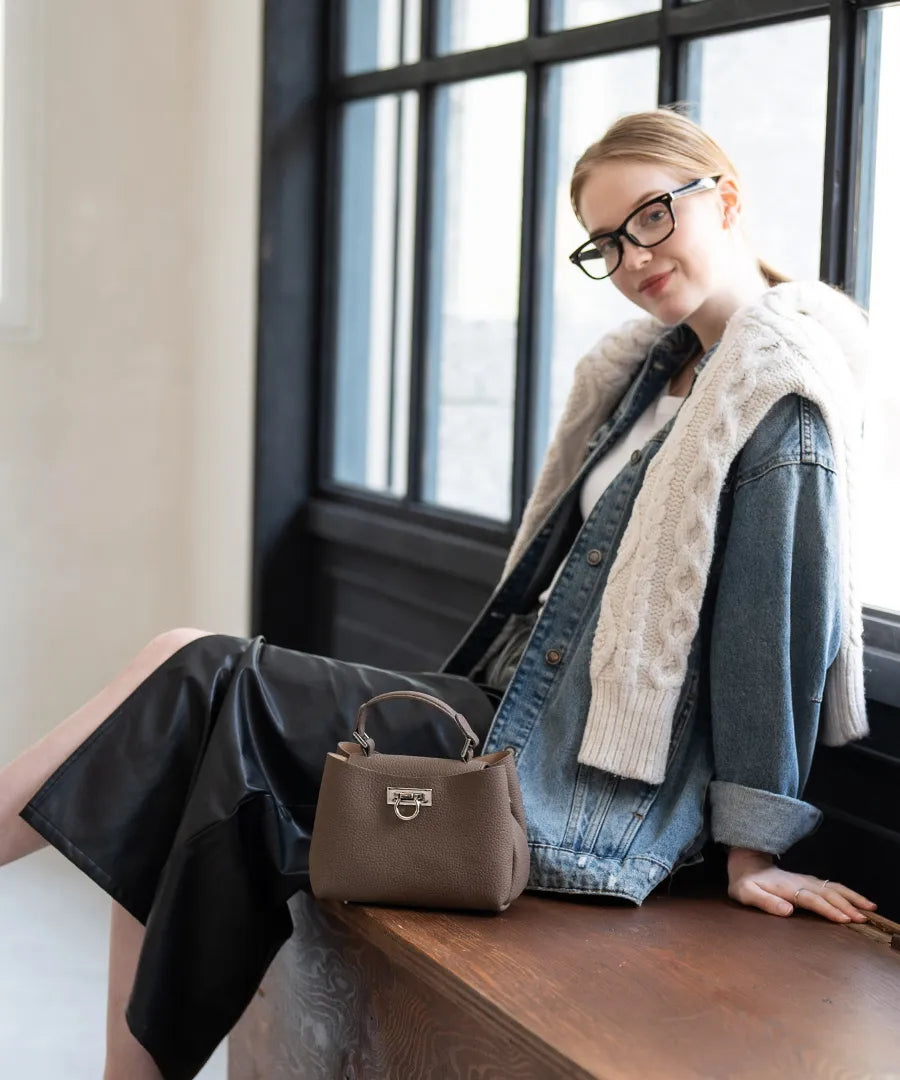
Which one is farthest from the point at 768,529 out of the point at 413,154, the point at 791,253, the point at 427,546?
the point at 413,154

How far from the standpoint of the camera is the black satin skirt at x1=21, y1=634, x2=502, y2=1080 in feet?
5.99

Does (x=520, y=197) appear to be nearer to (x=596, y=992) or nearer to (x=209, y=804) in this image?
(x=209, y=804)

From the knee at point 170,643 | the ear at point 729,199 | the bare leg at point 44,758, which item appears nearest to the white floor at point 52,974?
the bare leg at point 44,758

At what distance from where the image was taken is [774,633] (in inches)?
68.1

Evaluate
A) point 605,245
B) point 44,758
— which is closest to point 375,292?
point 605,245

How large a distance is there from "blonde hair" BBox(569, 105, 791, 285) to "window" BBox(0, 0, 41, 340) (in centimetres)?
202

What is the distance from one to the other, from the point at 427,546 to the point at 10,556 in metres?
1.24

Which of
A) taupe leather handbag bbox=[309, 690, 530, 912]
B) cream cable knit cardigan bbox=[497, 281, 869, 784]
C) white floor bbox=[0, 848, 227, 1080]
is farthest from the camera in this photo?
white floor bbox=[0, 848, 227, 1080]

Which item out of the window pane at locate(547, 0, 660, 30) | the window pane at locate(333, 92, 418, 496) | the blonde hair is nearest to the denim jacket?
the blonde hair

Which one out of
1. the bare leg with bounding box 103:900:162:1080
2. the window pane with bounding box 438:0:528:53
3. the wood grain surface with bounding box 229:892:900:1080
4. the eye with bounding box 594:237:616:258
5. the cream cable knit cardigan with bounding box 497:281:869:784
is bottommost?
the bare leg with bounding box 103:900:162:1080

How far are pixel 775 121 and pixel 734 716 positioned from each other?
105cm

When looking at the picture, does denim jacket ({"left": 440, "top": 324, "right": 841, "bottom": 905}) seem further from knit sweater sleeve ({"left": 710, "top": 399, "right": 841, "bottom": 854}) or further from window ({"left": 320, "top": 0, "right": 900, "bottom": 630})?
window ({"left": 320, "top": 0, "right": 900, "bottom": 630})

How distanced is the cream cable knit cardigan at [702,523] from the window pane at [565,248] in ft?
2.82

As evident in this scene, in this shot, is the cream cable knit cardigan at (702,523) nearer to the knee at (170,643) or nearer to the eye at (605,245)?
the eye at (605,245)
